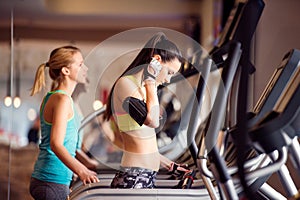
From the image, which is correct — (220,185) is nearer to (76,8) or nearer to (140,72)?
(140,72)

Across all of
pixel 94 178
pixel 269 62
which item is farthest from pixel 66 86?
pixel 269 62

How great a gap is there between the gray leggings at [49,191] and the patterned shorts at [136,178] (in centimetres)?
30

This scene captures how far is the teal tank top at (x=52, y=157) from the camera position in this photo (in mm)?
2594

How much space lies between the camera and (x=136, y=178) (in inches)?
96.6

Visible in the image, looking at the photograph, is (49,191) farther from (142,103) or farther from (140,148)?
(142,103)

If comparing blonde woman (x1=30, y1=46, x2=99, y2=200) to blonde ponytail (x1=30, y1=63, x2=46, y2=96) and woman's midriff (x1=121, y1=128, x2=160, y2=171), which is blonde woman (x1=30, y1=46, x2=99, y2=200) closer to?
blonde ponytail (x1=30, y1=63, x2=46, y2=96)

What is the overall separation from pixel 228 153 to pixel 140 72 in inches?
23.6

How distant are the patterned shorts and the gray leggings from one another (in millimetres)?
301

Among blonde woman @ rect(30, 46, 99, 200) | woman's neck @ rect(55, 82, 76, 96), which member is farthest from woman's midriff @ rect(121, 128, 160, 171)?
woman's neck @ rect(55, 82, 76, 96)

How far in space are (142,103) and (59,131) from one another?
0.44m

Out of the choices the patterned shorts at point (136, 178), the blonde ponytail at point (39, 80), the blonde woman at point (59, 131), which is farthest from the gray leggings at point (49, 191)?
the blonde ponytail at point (39, 80)

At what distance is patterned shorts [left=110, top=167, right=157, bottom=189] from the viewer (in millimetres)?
2436

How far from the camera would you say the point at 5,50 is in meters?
3.19

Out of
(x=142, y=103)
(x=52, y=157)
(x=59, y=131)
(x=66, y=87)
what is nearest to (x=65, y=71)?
(x=66, y=87)
